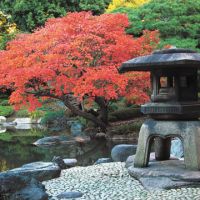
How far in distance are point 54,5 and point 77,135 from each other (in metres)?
13.6

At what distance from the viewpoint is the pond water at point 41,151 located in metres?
14.2

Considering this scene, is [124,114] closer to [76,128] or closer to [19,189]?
[76,128]

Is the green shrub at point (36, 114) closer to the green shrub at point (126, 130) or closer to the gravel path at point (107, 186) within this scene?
the green shrub at point (126, 130)

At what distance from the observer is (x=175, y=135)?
324 inches

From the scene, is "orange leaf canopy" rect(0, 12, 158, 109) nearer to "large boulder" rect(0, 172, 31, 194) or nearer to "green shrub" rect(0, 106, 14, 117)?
"large boulder" rect(0, 172, 31, 194)

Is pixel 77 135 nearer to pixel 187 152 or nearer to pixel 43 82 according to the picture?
pixel 43 82

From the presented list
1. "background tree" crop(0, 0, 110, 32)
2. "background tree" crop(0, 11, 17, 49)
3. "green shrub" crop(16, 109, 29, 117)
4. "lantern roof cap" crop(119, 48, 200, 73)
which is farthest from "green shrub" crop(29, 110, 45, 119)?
"lantern roof cap" crop(119, 48, 200, 73)

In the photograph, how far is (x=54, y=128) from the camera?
2320 centimetres

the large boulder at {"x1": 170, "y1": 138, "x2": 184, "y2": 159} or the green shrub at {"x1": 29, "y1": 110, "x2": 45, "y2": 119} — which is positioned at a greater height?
the green shrub at {"x1": 29, "y1": 110, "x2": 45, "y2": 119}

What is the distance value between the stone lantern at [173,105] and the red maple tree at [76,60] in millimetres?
6929

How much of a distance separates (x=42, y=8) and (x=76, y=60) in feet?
48.1

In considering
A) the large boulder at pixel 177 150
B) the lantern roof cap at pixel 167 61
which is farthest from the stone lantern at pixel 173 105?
the large boulder at pixel 177 150

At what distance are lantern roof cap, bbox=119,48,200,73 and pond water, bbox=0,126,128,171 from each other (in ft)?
18.3

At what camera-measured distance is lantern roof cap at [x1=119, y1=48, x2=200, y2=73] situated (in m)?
7.74
